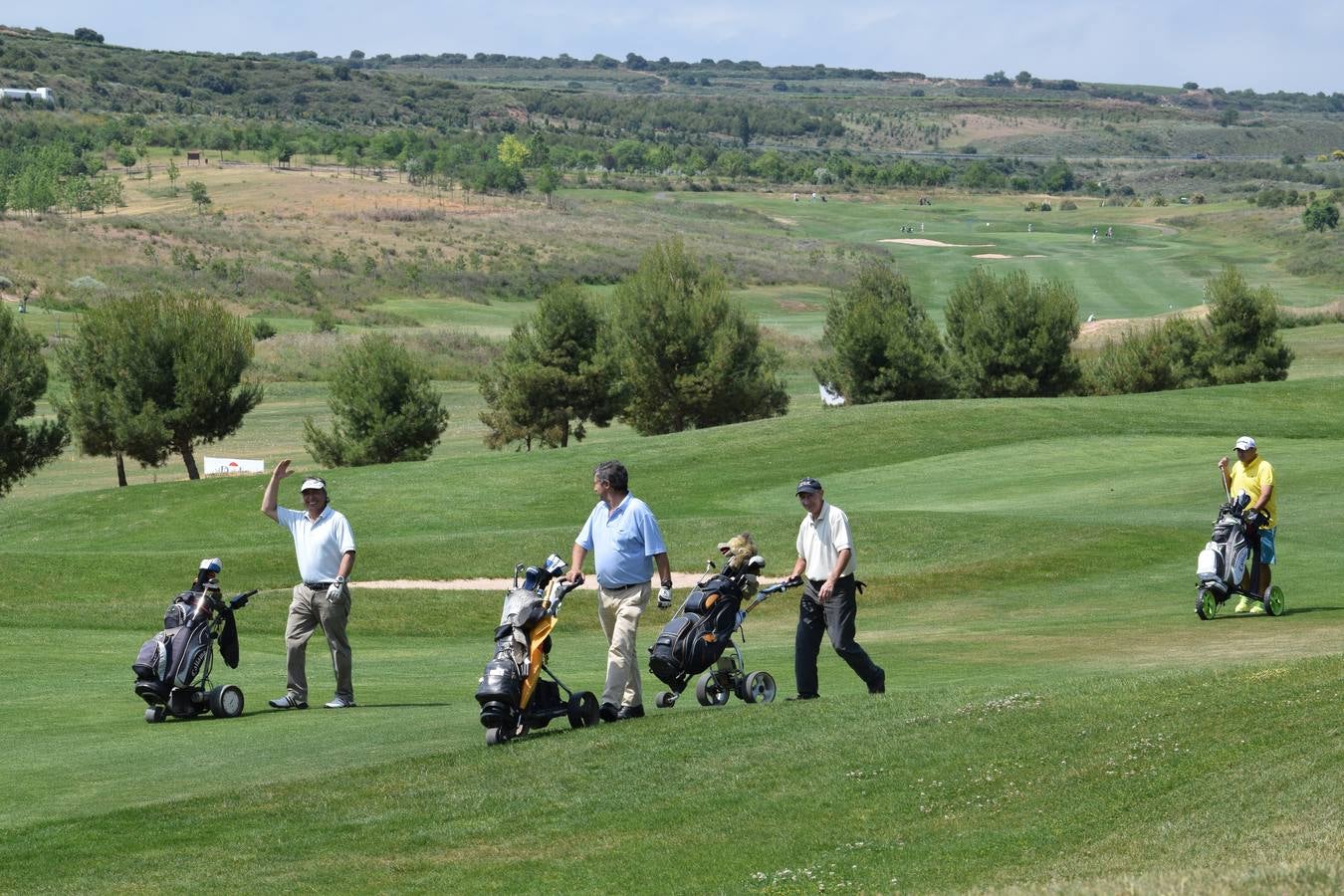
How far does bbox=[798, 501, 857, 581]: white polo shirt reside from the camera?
15281 millimetres

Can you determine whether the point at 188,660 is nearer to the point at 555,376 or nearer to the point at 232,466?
the point at 232,466

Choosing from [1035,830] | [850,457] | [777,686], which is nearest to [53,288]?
[850,457]

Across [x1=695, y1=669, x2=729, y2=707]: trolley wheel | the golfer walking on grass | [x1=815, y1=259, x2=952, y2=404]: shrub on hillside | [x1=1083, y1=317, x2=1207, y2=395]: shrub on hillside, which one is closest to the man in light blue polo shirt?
[x1=695, y1=669, x2=729, y2=707]: trolley wheel

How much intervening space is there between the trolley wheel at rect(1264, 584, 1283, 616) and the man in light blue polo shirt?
1078cm

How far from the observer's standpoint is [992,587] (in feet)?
95.5

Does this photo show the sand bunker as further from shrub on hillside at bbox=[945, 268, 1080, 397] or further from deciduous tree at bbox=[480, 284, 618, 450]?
deciduous tree at bbox=[480, 284, 618, 450]

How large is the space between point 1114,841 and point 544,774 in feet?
15.3

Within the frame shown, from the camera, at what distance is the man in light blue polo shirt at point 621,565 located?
14.9m

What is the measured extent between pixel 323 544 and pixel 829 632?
17.1 ft

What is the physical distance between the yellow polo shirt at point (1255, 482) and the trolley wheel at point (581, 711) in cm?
1096

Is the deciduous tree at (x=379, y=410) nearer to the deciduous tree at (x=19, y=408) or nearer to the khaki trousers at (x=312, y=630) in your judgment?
the deciduous tree at (x=19, y=408)

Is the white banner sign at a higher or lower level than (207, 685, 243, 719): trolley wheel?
lower

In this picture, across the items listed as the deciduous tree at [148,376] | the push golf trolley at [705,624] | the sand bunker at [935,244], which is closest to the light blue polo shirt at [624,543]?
the push golf trolley at [705,624]

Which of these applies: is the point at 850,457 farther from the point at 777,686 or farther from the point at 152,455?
the point at 777,686
